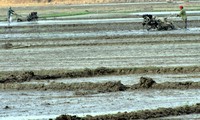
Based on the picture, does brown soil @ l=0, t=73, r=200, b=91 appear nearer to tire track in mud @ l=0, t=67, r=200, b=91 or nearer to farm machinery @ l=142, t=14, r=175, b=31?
tire track in mud @ l=0, t=67, r=200, b=91

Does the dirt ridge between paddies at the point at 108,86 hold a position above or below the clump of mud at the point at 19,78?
above

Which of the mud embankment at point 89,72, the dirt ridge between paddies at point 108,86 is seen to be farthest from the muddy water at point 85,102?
the mud embankment at point 89,72

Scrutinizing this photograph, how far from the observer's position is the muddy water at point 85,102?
14.4 metres

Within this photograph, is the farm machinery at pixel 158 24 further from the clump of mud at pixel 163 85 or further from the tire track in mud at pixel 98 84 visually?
the clump of mud at pixel 163 85

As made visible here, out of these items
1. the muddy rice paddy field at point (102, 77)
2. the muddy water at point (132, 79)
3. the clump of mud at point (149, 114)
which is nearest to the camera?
the clump of mud at point (149, 114)

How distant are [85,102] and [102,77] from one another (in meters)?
4.21

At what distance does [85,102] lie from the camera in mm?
15414

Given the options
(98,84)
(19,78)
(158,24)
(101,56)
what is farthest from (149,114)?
(158,24)

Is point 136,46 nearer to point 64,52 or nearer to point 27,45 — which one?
point 64,52

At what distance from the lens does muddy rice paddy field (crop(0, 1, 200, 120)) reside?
14.4 metres

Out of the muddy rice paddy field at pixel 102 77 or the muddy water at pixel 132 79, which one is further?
the muddy water at pixel 132 79

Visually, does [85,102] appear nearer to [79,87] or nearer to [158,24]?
[79,87]

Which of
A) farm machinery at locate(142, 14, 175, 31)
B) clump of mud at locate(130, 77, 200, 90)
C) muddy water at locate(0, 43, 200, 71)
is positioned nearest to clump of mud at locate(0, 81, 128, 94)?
clump of mud at locate(130, 77, 200, 90)

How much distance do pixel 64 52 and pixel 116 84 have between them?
989 cm
